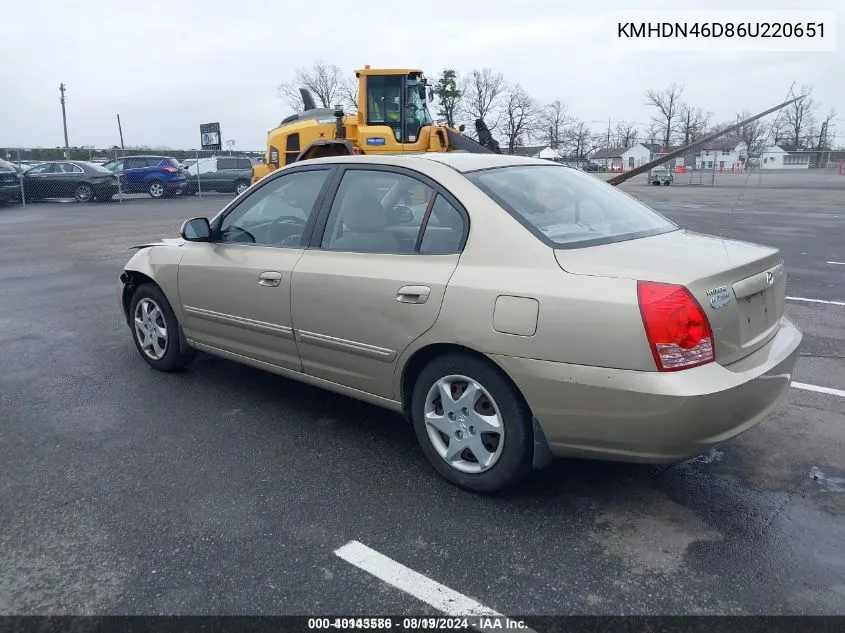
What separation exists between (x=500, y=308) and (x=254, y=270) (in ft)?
5.75

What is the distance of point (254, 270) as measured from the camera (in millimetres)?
4133

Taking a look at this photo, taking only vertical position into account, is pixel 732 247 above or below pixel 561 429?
above

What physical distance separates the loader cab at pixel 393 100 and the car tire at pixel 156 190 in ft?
45.9

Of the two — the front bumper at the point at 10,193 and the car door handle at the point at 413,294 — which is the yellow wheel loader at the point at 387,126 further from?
the car door handle at the point at 413,294

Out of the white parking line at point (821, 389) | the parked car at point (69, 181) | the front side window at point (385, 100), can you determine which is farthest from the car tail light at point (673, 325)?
the parked car at point (69, 181)

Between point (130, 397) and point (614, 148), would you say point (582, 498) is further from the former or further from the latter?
point (614, 148)

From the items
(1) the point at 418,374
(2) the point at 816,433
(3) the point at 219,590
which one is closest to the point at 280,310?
(1) the point at 418,374

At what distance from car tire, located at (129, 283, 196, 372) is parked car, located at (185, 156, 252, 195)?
24492mm

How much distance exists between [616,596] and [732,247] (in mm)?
1800

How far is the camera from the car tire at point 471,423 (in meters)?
3.07

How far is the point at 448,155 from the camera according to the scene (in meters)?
3.88

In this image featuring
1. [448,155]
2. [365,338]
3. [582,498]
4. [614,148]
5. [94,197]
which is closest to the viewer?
[582,498]

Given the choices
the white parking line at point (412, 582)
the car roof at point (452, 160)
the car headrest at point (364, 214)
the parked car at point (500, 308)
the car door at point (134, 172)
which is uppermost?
the car door at point (134, 172)

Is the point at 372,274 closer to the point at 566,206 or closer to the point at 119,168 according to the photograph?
the point at 566,206
